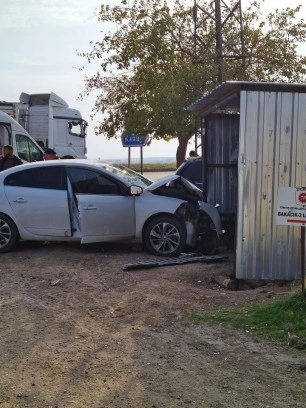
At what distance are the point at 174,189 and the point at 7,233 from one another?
2.91 metres

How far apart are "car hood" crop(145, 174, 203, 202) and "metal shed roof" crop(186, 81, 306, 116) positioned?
4.16 ft

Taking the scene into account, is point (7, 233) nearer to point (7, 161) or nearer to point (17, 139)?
point (7, 161)

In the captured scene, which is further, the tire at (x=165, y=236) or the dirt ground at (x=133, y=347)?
the tire at (x=165, y=236)

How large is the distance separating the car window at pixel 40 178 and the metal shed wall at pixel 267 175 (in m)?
3.65

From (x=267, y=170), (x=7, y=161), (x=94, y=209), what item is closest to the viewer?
(x=267, y=170)

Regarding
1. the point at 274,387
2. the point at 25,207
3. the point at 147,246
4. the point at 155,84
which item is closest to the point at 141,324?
the point at 274,387

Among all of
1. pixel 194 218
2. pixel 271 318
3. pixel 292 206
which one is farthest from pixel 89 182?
pixel 271 318

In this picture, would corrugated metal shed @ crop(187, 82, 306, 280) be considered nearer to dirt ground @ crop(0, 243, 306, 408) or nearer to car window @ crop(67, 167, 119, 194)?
dirt ground @ crop(0, 243, 306, 408)

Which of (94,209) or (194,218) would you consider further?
(194,218)

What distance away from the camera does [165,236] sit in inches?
390

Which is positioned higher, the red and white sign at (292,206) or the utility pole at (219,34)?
the utility pole at (219,34)

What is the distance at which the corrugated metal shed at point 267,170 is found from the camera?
7.54 m

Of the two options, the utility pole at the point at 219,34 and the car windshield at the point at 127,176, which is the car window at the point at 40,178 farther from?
the utility pole at the point at 219,34

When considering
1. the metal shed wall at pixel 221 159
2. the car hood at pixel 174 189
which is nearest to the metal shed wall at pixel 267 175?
the car hood at pixel 174 189
